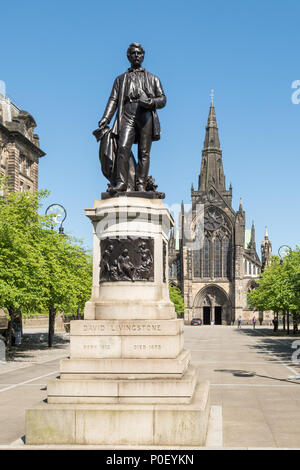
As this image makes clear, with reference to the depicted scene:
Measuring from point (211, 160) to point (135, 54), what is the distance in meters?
103

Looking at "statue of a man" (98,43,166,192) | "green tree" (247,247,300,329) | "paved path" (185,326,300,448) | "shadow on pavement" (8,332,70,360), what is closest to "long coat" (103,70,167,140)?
"statue of a man" (98,43,166,192)

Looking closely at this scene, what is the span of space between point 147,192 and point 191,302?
9140 centimetres

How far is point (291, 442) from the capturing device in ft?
26.8

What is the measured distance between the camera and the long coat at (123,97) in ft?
33.8

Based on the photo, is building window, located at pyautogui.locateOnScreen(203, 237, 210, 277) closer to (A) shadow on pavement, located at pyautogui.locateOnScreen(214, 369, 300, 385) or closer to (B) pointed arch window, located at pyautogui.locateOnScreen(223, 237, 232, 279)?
(B) pointed arch window, located at pyautogui.locateOnScreen(223, 237, 232, 279)

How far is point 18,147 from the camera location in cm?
5100

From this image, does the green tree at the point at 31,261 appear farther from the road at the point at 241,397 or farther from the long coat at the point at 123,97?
the long coat at the point at 123,97

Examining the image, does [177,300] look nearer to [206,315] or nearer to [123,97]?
[206,315]

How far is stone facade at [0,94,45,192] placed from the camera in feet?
161

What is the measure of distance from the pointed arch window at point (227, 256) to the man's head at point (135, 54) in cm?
9207

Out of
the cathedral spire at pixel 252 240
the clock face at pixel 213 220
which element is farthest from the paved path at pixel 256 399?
the cathedral spire at pixel 252 240

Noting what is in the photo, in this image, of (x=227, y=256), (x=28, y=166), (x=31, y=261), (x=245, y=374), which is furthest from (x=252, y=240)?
(x=245, y=374)
